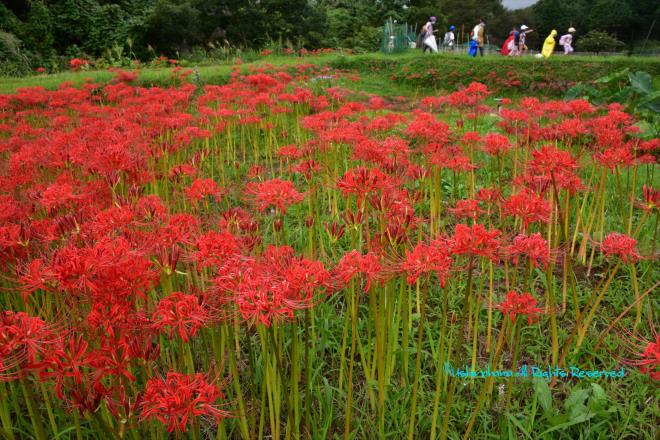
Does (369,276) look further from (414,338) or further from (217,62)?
(217,62)

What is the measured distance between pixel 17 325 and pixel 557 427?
216 cm

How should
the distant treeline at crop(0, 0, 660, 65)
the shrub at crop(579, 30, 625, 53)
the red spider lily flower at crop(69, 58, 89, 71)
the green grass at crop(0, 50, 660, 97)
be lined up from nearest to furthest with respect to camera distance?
the red spider lily flower at crop(69, 58, 89, 71) → the green grass at crop(0, 50, 660, 97) → the distant treeline at crop(0, 0, 660, 65) → the shrub at crop(579, 30, 625, 53)

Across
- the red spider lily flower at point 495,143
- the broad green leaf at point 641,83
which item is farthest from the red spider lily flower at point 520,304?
the broad green leaf at point 641,83

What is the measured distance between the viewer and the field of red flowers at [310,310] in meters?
1.45

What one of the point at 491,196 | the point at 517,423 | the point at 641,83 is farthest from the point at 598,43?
the point at 517,423

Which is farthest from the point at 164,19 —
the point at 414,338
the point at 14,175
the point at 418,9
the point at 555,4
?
the point at 555,4

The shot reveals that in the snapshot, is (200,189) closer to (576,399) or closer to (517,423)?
(517,423)

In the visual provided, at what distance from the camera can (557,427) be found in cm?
210

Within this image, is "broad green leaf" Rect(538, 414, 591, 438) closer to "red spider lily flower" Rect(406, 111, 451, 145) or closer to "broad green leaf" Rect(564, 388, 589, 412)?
"broad green leaf" Rect(564, 388, 589, 412)

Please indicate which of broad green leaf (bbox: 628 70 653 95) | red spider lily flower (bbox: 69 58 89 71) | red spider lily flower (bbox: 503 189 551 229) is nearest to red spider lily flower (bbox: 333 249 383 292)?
red spider lily flower (bbox: 503 189 551 229)

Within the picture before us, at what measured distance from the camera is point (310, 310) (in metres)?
2.42

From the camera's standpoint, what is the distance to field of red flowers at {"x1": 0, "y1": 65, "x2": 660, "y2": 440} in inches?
57.1

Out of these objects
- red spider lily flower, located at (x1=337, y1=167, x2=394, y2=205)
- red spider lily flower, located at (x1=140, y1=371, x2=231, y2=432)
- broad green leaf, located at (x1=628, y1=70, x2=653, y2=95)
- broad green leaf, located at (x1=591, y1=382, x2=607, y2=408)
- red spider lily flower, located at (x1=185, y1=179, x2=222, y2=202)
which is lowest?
broad green leaf, located at (x1=591, y1=382, x2=607, y2=408)

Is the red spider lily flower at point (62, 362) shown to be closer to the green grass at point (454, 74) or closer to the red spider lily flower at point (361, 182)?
the red spider lily flower at point (361, 182)
